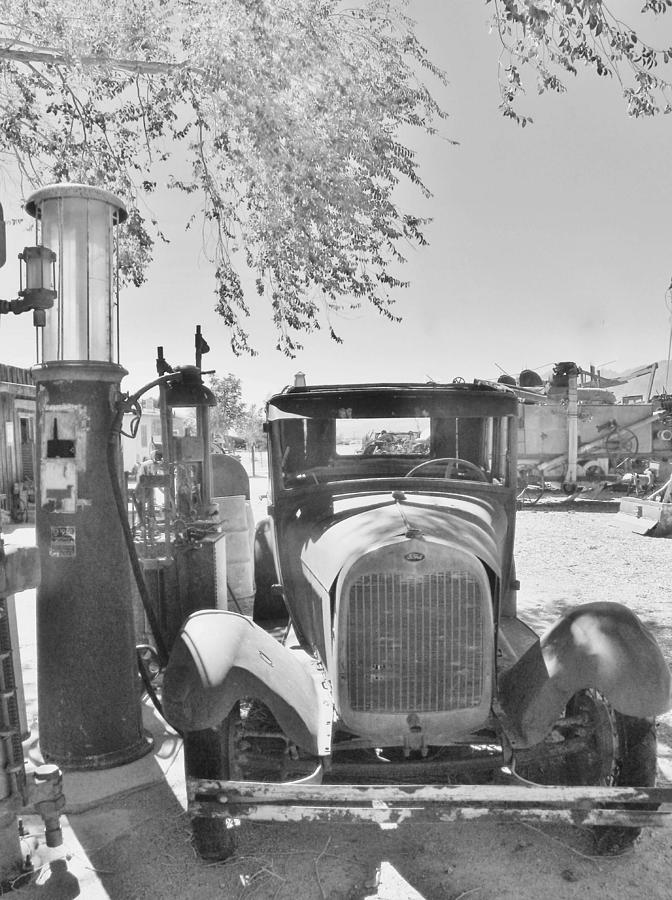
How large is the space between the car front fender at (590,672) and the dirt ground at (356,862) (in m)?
0.55

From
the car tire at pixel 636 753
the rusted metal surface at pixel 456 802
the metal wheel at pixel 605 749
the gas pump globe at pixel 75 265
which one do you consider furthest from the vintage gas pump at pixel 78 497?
the car tire at pixel 636 753

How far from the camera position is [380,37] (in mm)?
8258

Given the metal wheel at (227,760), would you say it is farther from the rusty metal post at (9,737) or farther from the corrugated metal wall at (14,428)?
the corrugated metal wall at (14,428)

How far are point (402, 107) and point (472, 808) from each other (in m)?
8.03

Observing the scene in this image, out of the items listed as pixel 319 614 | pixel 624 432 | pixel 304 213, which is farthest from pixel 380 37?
pixel 624 432

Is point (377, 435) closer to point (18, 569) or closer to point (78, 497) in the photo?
point (78, 497)

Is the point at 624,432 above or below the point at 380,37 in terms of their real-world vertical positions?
below

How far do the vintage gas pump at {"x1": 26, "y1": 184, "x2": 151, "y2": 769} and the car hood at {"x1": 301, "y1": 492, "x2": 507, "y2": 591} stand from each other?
3.74 ft

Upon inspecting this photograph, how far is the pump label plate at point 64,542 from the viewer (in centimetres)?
366

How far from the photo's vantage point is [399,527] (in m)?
3.07

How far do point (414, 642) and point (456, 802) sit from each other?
625 millimetres

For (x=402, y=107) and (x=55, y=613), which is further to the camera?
(x=402, y=107)

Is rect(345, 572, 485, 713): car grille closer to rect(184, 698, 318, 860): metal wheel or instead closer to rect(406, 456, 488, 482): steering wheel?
rect(184, 698, 318, 860): metal wheel

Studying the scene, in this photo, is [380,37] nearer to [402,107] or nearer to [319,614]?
[402,107]
